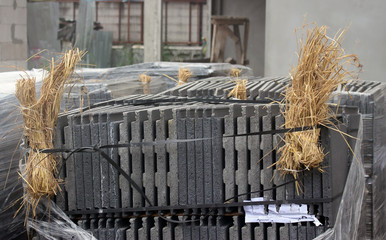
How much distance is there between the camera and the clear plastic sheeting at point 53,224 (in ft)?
12.3

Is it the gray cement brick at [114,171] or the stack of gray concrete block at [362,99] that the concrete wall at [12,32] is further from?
the gray cement brick at [114,171]

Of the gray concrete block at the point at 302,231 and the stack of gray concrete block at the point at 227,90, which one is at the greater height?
the stack of gray concrete block at the point at 227,90

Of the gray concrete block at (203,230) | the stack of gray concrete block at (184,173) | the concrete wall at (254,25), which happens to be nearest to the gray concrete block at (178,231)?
the stack of gray concrete block at (184,173)

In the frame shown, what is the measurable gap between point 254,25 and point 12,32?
8.67 metres

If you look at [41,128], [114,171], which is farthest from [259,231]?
[41,128]

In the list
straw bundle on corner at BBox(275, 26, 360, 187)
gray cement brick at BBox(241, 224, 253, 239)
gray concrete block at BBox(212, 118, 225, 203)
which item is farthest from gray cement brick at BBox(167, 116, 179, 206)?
straw bundle on corner at BBox(275, 26, 360, 187)

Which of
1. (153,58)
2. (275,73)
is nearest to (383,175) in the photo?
(275,73)

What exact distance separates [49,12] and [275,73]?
8.84m

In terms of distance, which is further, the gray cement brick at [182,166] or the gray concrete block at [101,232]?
the gray concrete block at [101,232]

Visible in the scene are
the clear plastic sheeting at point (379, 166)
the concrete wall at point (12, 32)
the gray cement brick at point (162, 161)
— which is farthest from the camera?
the concrete wall at point (12, 32)

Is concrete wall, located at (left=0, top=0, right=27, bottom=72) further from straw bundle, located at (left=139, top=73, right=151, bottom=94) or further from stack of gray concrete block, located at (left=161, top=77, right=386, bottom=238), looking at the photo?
stack of gray concrete block, located at (left=161, top=77, right=386, bottom=238)

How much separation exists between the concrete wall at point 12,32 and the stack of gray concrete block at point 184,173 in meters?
7.74

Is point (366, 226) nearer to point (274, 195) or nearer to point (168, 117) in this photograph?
point (274, 195)

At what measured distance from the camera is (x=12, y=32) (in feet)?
36.7
